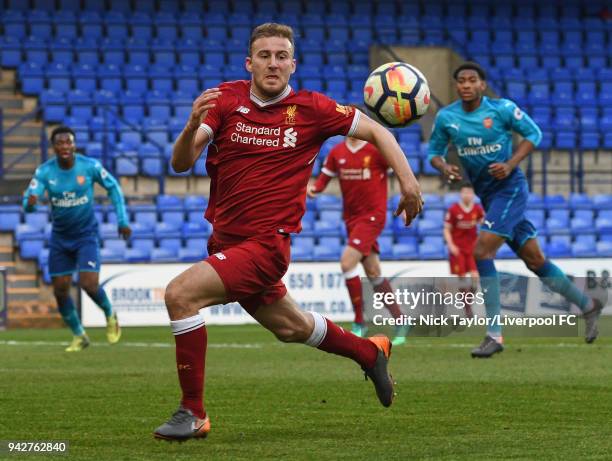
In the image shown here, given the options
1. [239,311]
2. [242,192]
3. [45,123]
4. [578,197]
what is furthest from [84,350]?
[578,197]

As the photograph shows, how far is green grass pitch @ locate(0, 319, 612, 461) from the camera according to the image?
18.6 feet

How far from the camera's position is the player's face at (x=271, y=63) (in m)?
6.17

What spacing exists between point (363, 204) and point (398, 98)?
637 centimetres

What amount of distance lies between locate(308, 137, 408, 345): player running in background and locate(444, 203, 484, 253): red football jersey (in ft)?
20.5

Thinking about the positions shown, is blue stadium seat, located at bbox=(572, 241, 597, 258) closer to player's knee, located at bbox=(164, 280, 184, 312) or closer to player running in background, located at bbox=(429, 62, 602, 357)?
player running in background, located at bbox=(429, 62, 602, 357)

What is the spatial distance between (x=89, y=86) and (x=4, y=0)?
13.9ft

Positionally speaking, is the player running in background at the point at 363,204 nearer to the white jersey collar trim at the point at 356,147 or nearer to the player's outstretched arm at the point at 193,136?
the white jersey collar trim at the point at 356,147

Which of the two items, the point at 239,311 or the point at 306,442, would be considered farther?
the point at 239,311

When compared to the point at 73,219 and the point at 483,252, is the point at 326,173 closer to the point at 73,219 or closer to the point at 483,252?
the point at 73,219

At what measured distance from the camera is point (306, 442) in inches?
233

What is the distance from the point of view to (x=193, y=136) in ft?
19.1

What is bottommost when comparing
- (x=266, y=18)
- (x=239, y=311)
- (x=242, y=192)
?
(x=239, y=311)

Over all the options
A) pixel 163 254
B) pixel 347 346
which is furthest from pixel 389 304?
pixel 163 254

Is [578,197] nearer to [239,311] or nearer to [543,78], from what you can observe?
[543,78]
